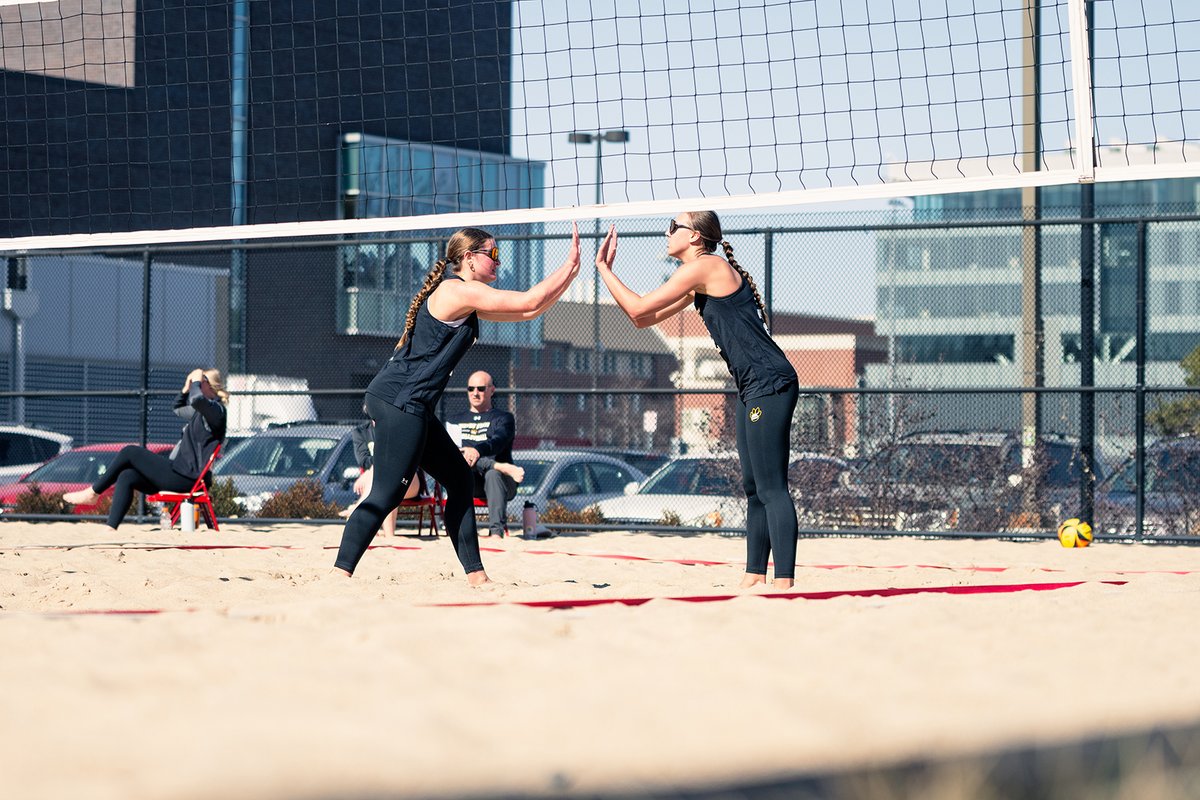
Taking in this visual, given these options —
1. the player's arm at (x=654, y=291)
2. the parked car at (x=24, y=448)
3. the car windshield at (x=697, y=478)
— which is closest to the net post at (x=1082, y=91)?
the player's arm at (x=654, y=291)

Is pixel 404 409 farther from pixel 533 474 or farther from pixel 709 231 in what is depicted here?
pixel 533 474

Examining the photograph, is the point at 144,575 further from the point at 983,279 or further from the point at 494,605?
the point at 983,279

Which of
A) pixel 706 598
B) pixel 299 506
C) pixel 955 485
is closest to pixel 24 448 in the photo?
pixel 299 506

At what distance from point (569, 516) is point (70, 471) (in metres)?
5.23

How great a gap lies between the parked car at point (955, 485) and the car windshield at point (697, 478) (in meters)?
0.89

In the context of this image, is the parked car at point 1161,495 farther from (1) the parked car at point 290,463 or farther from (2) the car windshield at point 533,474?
(1) the parked car at point 290,463

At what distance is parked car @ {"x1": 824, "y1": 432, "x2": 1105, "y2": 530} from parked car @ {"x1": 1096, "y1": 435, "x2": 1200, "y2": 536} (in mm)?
337

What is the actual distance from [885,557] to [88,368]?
52.2 feet

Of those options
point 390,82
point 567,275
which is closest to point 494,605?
point 567,275

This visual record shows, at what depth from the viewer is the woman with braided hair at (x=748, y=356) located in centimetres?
567

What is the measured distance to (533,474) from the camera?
1255 centimetres

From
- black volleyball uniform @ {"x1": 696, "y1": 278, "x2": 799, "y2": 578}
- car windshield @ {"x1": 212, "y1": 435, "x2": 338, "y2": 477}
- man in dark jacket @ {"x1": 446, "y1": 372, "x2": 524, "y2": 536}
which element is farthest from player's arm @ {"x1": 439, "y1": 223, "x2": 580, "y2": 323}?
car windshield @ {"x1": 212, "y1": 435, "x2": 338, "y2": 477}

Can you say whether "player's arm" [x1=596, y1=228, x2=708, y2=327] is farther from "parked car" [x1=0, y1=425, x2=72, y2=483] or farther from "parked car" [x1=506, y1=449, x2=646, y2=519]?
"parked car" [x1=0, y1=425, x2=72, y2=483]

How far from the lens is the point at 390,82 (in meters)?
27.9
